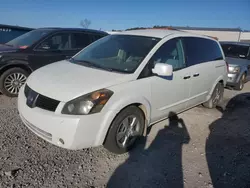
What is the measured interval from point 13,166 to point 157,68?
2288mm

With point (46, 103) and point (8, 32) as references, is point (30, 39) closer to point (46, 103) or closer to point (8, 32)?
point (8, 32)

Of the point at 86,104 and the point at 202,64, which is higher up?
the point at 202,64

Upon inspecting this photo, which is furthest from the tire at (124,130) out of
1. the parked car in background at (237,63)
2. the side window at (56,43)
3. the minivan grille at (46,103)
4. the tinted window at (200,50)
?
the parked car in background at (237,63)

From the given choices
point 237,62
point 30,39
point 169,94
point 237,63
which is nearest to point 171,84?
point 169,94

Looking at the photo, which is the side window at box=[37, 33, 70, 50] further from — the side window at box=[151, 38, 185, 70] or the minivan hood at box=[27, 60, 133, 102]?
the side window at box=[151, 38, 185, 70]

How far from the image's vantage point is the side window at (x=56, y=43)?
5.33 m

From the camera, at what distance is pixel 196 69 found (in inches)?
156

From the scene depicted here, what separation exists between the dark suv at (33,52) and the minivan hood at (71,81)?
82.6 inches

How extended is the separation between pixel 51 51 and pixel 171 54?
10.8 ft

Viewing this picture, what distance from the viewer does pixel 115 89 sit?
2.65 m

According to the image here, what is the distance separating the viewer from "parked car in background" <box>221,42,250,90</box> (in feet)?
Answer: 22.9

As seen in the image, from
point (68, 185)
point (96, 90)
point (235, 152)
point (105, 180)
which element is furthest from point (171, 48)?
point (68, 185)

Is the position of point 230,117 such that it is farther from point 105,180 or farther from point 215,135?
point 105,180

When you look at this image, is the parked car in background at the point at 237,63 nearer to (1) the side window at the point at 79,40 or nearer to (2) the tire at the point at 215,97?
(2) the tire at the point at 215,97
